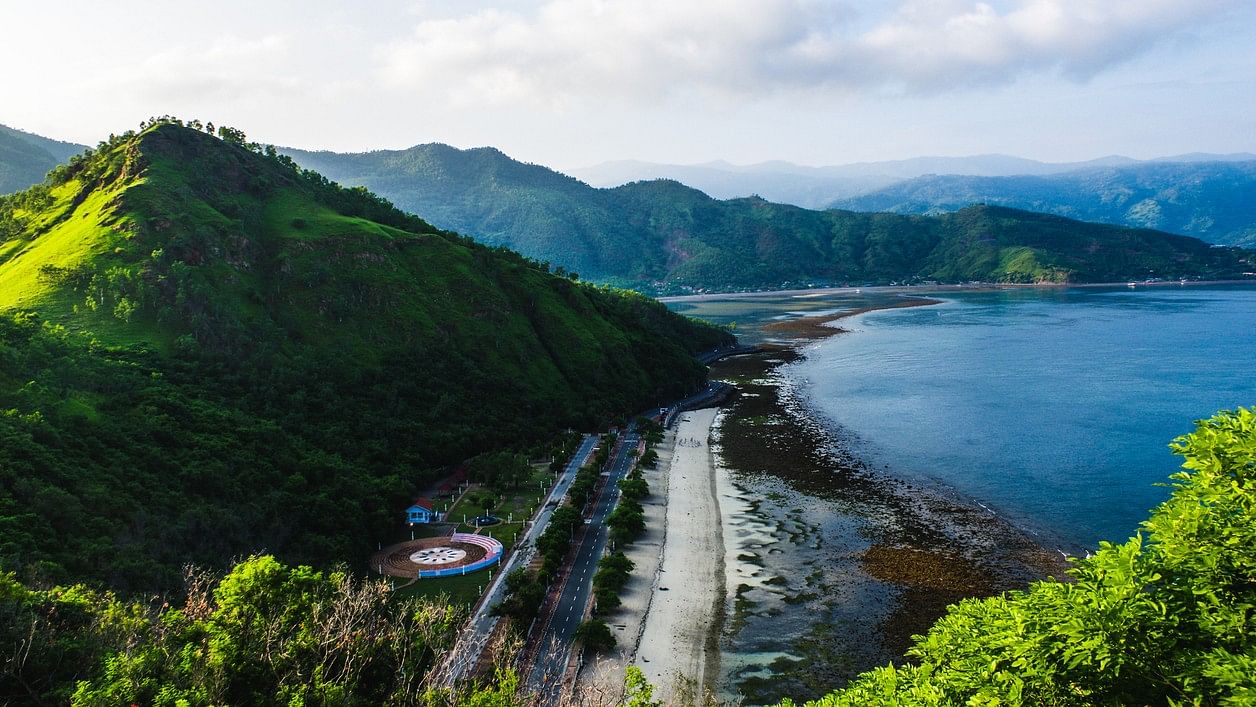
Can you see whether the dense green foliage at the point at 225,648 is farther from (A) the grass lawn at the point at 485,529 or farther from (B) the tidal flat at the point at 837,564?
(B) the tidal flat at the point at 837,564

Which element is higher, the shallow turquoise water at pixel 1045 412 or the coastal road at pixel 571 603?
the shallow turquoise water at pixel 1045 412

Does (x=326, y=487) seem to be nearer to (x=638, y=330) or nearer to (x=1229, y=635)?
(x=1229, y=635)

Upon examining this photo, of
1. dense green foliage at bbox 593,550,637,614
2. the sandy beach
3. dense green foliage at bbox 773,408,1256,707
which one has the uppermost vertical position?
dense green foliage at bbox 773,408,1256,707

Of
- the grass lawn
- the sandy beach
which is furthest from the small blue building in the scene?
the sandy beach

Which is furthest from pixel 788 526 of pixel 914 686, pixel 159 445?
pixel 159 445

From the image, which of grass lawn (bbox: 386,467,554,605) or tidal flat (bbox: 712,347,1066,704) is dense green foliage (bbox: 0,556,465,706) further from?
tidal flat (bbox: 712,347,1066,704)

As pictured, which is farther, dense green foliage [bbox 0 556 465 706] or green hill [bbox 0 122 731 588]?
green hill [bbox 0 122 731 588]

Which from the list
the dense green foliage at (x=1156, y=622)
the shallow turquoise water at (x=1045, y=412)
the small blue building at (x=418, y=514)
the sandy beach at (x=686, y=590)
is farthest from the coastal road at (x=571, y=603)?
the shallow turquoise water at (x=1045, y=412)

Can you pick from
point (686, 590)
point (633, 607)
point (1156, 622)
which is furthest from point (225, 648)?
point (686, 590)
